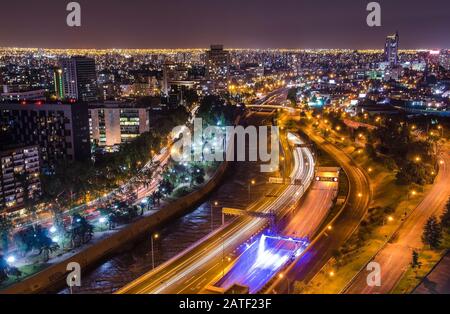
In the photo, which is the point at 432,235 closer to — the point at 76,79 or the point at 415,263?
the point at 415,263

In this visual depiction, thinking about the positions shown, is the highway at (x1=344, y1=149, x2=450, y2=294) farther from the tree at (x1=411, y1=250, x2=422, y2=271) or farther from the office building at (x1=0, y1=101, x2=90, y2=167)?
the office building at (x1=0, y1=101, x2=90, y2=167)

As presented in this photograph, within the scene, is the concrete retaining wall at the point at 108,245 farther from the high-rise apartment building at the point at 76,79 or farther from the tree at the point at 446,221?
the high-rise apartment building at the point at 76,79

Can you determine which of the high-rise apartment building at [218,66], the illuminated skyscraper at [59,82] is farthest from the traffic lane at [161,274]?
the high-rise apartment building at [218,66]

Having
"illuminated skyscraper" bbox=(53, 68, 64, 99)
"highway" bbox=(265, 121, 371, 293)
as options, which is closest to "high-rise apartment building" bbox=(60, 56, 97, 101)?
"illuminated skyscraper" bbox=(53, 68, 64, 99)

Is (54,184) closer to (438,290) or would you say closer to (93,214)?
(93,214)

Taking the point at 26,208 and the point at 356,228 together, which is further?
the point at 26,208
